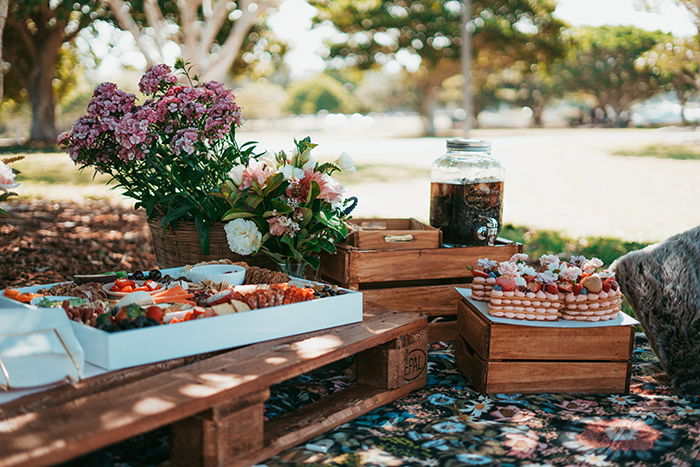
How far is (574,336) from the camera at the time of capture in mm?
2812

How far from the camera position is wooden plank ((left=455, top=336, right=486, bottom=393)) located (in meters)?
2.83

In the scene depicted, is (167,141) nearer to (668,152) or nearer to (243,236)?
(243,236)

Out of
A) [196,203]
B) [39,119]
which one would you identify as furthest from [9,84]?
[196,203]

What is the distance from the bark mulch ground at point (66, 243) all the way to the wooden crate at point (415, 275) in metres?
2.48

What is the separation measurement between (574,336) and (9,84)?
21.3 meters

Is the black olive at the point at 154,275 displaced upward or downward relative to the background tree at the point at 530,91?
downward

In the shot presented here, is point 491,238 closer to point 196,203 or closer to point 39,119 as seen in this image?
point 196,203

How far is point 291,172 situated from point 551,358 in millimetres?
1302

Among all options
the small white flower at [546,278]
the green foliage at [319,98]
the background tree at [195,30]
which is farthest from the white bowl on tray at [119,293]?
the green foliage at [319,98]

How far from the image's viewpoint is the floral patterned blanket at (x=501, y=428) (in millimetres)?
2307

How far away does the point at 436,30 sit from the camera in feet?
87.2

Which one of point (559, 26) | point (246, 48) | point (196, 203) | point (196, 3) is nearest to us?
point (196, 203)

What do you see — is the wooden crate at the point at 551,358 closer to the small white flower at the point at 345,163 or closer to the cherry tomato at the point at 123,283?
the small white flower at the point at 345,163

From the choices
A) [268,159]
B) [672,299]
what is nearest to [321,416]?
[268,159]
